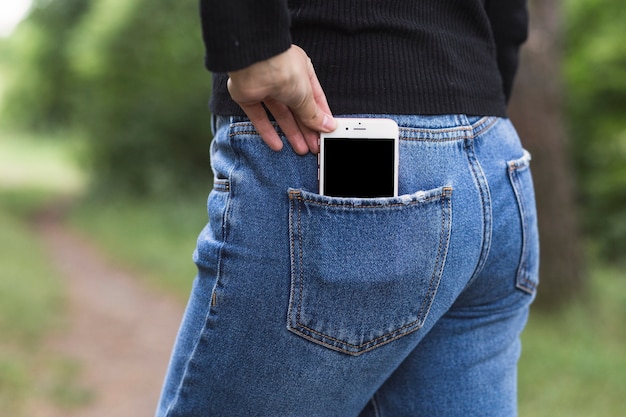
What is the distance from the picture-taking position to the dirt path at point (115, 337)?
402 cm

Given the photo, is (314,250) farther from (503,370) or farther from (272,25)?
(503,370)

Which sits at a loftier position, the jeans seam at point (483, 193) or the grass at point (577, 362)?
the jeans seam at point (483, 193)

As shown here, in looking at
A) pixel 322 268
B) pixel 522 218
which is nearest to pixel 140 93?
pixel 522 218

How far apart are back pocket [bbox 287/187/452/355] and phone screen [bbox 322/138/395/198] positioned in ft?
0.12

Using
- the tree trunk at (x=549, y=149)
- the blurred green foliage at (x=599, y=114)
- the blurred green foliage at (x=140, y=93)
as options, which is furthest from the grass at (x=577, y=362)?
the blurred green foliage at (x=140, y=93)

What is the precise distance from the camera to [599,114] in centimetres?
948

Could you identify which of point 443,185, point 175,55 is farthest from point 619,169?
point 443,185

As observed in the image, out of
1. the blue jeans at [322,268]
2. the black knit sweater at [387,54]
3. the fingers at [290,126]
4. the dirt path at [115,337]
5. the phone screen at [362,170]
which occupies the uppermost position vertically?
the black knit sweater at [387,54]

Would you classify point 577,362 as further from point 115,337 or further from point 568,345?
point 115,337

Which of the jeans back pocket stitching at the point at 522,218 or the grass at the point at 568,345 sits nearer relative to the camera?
the jeans back pocket stitching at the point at 522,218

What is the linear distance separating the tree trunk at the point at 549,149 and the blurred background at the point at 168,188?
0.01 meters

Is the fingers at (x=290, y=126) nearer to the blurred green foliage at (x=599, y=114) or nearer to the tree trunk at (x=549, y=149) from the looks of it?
the tree trunk at (x=549, y=149)

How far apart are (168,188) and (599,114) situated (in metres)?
7.44

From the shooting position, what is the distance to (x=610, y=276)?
23.5ft
